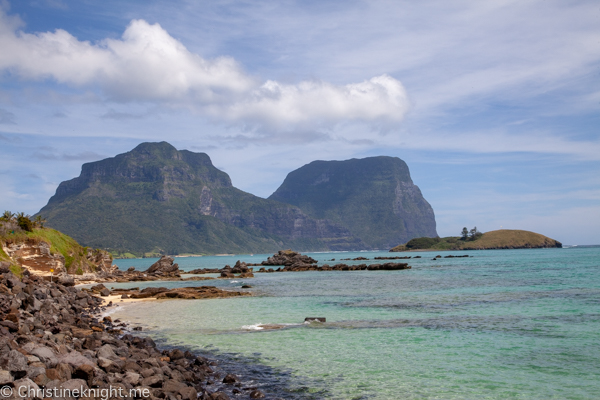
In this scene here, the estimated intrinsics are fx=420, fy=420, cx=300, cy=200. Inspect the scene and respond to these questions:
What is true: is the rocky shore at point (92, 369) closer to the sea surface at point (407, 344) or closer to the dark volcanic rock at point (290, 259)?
the sea surface at point (407, 344)

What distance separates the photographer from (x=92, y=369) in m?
10.2

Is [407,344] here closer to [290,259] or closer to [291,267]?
[291,267]

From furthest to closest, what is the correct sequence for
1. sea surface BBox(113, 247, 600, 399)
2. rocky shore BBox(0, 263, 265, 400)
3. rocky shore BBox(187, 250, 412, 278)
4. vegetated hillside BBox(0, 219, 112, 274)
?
rocky shore BBox(187, 250, 412, 278) < vegetated hillside BBox(0, 219, 112, 274) < sea surface BBox(113, 247, 600, 399) < rocky shore BBox(0, 263, 265, 400)

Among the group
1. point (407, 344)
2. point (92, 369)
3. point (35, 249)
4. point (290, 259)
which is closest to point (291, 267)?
point (290, 259)

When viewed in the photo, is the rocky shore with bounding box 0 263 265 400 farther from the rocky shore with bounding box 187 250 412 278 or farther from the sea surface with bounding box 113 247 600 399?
the rocky shore with bounding box 187 250 412 278

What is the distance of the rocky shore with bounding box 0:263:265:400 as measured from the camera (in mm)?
9078

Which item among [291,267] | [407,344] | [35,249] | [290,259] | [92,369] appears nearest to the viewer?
[92,369]

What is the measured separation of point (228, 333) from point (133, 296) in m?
23.9

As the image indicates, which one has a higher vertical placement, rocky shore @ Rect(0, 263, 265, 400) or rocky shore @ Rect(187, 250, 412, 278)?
rocky shore @ Rect(0, 263, 265, 400)

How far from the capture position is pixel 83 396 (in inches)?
346

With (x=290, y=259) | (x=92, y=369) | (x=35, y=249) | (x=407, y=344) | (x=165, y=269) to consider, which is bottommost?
(x=290, y=259)

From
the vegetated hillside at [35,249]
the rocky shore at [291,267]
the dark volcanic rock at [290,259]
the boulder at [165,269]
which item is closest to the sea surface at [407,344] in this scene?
the vegetated hillside at [35,249]

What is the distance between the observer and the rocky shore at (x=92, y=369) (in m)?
9.08

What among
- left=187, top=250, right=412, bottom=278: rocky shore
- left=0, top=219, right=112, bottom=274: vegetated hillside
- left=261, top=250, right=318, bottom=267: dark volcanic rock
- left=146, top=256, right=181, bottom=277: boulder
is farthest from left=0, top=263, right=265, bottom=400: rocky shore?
left=261, top=250, right=318, bottom=267: dark volcanic rock
